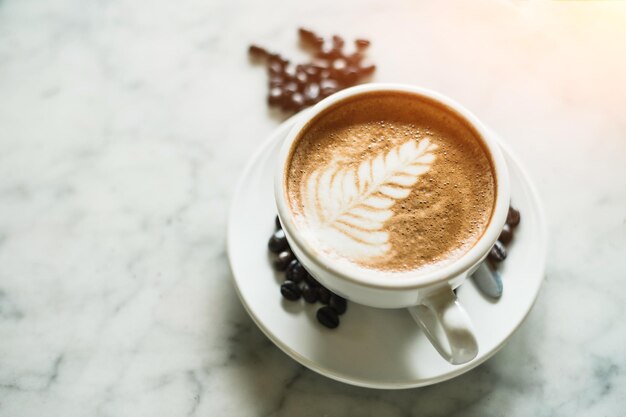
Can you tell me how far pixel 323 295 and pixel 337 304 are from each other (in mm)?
29

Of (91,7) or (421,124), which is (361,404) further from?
(91,7)

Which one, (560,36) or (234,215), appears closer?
(234,215)

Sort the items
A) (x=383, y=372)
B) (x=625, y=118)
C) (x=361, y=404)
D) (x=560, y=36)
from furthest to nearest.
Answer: (x=560, y=36) < (x=625, y=118) < (x=361, y=404) < (x=383, y=372)

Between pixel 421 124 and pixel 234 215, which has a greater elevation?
pixel 421 124

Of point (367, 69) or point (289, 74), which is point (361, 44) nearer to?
point (367, 69)

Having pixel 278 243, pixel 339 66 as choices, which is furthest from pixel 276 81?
pixel 278 243

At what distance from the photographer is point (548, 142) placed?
1.39 m

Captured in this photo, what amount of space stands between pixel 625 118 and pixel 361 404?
0.84 meters

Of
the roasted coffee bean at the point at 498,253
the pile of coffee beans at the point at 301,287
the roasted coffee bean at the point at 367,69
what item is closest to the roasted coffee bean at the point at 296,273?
the pile of coffee beans at the point at 301,287

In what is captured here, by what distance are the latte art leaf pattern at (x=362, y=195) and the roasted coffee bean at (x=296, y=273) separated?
13cm

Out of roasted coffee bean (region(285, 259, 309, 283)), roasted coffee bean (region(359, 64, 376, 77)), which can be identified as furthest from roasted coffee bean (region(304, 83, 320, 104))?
roasted coffee bean (region(285, 259, 309, 283))

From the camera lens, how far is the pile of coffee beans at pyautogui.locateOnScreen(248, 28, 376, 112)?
142cm

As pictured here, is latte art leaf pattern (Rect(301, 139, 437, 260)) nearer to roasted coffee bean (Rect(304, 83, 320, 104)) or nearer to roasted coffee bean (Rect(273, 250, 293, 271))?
roasted coffee bean (Rect(273, 250, 293, 271))

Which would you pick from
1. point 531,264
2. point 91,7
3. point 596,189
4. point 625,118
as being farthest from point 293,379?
point 91,7
